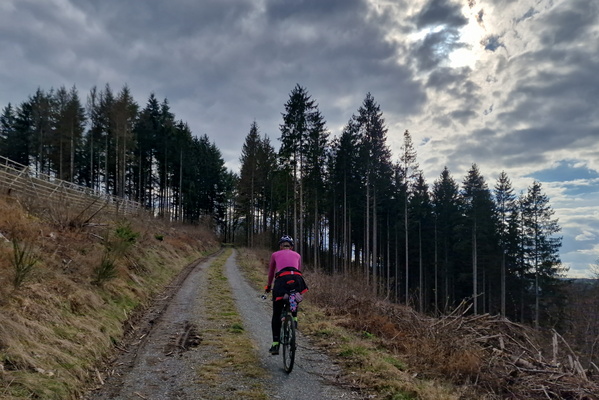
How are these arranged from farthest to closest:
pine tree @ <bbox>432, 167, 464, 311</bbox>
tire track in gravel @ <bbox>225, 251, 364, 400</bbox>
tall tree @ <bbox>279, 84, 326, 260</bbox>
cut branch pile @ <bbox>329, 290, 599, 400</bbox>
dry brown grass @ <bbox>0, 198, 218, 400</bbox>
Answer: pine tree @ <bbox>432, 167, 464, 311</bbox>, tall tree @ <bbox>279, 84, 326, 260</bbox>, cut branch pile @ <bbox>329, 290, 599, 400</bbox>, tire track in gravel @ <bbox>225, 251, 364, 400</bbox>, dry brown grass @ <bbox>0, 198, 218, 400</bbox>

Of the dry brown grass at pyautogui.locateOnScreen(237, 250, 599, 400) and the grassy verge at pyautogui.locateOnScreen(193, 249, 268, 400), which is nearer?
the grassy verge at pyautogui.locateOnScreen(193, 249, 268, 400)

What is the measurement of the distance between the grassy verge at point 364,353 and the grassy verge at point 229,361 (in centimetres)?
154

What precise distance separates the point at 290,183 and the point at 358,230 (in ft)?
48.0

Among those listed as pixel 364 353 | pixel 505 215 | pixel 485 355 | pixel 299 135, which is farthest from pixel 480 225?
pixel 364 353

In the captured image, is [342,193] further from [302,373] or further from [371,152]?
[302,373]

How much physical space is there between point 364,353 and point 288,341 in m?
1.84

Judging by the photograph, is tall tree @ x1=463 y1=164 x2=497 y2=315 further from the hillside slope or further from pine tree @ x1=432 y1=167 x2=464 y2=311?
the hillside slope

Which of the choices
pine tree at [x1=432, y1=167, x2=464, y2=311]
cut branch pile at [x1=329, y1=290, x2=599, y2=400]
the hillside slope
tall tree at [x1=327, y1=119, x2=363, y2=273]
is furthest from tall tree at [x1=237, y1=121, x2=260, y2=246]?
cut branch pile at [x1=329, y1=290, x2=599, y2=400]

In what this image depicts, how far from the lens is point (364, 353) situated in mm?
6758

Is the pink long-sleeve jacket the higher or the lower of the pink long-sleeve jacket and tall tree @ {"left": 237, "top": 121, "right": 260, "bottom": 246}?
the lower

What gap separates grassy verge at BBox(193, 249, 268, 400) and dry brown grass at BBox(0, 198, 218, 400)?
1764 millimetres

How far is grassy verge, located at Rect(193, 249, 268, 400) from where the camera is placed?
4859 mm

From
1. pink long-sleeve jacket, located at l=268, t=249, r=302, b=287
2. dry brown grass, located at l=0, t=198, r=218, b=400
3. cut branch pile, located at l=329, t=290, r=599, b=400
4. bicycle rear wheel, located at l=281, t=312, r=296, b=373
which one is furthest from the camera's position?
pink long-sleeve jacket, located at l=268, t=249, r=302, b=287

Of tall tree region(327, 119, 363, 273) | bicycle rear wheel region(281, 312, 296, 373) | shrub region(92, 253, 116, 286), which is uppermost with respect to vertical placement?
tall tree region(327, 119, 363, 273)
